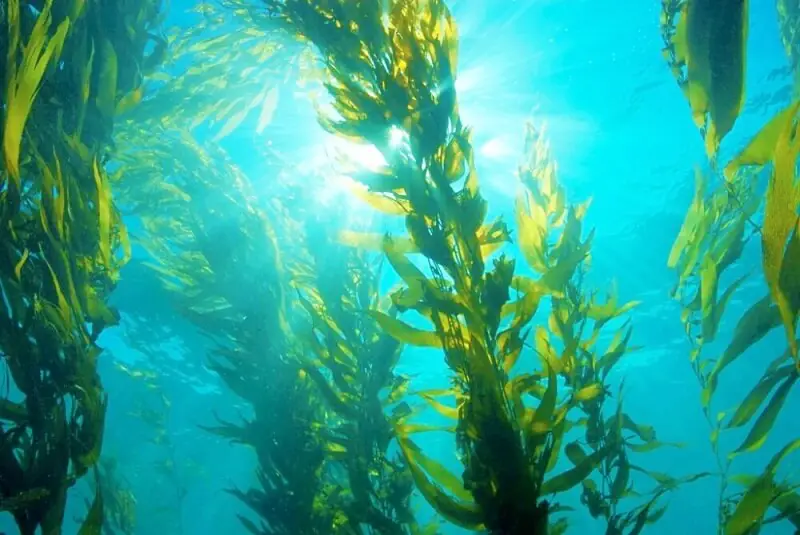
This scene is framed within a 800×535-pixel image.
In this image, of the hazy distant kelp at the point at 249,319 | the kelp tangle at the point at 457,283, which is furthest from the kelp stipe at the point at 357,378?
the kelp tangle at the point at 457,283

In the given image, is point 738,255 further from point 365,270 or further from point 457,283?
point 365,270

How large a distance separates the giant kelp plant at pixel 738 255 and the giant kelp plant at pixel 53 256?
2463 mm

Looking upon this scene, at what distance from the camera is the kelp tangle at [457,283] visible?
5.50 feet

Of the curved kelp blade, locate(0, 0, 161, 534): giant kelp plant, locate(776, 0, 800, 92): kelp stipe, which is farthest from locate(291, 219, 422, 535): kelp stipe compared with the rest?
locate(776, 0, 800, 92): kelp stipe

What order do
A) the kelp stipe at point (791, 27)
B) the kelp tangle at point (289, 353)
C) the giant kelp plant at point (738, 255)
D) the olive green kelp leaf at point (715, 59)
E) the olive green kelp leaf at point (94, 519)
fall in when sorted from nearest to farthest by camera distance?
the giant kelp plant at point (738, 255), the olive green kelp leaf at point (94, 519), the olive green kelp leaf at point (715, 59), the kelp tangle at point (289, 353), the kelp stipe at point (791, 27)

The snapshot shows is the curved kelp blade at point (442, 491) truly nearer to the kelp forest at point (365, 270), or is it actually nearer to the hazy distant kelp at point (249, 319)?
the kelp forest at point (365, 270)

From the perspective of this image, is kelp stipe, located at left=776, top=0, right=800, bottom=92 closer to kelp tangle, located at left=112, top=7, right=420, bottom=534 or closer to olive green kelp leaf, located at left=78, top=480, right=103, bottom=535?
kelp tangle, located at left=112, top=7, right=420, bottom=534

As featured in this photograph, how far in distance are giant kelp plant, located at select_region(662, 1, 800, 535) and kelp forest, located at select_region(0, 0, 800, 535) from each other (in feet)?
0.04

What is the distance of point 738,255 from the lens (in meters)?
2.56

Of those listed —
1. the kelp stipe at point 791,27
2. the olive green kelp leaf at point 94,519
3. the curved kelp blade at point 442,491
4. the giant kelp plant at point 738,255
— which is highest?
the kelp stipe at point 791,27

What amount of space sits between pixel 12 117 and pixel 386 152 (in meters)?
1.50

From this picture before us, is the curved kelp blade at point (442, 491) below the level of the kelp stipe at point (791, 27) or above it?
below

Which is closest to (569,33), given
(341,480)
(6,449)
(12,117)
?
(341,480)

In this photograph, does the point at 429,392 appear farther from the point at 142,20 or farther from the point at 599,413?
the point at 142,20
